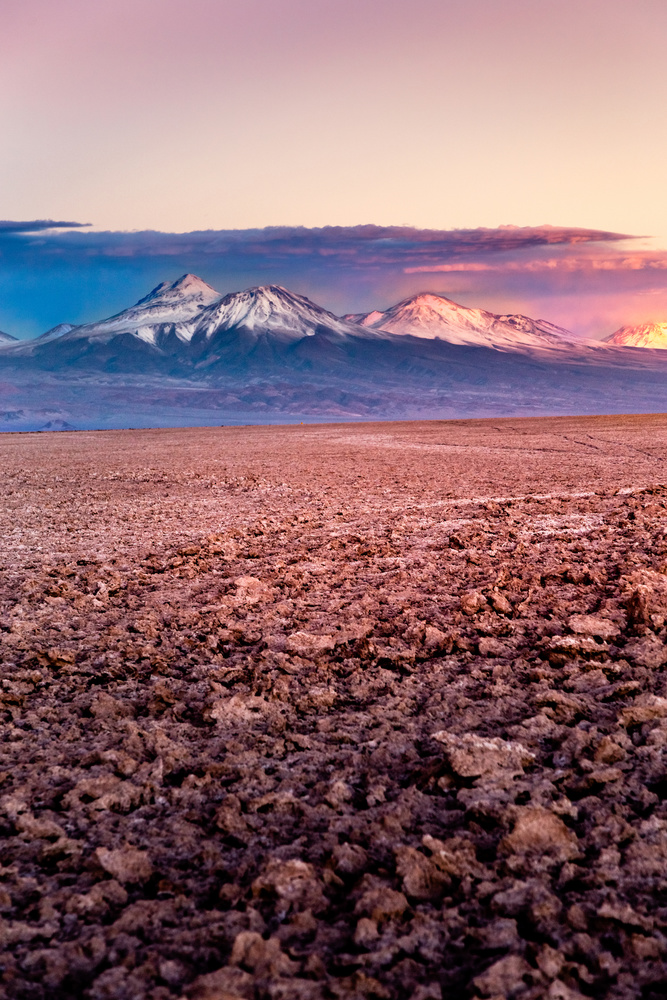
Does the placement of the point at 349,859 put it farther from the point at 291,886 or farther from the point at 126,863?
the point at 126,863

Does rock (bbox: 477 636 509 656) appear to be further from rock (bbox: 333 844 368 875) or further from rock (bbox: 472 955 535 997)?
rock (bbox: 472 955 535 997)

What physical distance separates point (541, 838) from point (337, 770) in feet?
2.70

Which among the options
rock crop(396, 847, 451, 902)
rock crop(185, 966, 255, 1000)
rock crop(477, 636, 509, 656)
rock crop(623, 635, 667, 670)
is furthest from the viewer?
rock crop(477, 636, 509, 656)

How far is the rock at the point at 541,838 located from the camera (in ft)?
7.87

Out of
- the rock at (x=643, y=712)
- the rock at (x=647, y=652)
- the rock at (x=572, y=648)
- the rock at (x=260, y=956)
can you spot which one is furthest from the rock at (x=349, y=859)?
the rock at (x=647, y=652)

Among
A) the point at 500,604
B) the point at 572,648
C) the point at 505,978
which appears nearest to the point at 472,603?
the point at 500,604

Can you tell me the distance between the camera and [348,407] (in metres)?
198

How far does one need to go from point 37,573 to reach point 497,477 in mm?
8674

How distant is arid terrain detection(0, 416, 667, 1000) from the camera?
2010mm

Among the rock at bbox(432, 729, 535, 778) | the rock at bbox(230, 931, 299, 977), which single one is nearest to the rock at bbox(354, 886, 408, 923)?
the rock at bbox(230, 931, 299, 977)

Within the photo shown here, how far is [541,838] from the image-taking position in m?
2.45

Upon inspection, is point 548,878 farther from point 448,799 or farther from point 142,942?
point 142,942

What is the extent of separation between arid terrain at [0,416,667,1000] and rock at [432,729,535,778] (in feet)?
0.04

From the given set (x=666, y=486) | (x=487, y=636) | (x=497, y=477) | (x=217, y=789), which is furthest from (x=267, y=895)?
(x=497, y=477)
